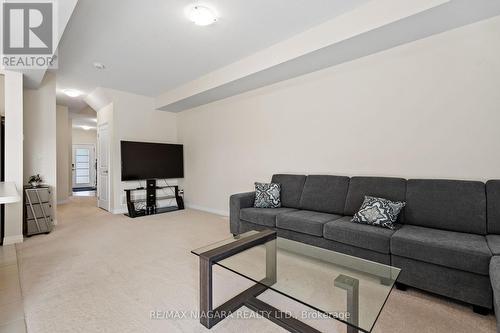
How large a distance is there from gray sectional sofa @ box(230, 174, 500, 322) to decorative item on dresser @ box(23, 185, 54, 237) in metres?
3.11

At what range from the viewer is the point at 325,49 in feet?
9.20

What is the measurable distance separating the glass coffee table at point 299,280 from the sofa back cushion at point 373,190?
1027 millimetres

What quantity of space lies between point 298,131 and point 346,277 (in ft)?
8.33

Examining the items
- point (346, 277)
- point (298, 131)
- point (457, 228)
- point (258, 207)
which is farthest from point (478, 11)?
point (258, 207)

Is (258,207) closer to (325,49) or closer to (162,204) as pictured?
(325,49)

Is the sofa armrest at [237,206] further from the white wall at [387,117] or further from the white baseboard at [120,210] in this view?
the white baseboard at [120,210]

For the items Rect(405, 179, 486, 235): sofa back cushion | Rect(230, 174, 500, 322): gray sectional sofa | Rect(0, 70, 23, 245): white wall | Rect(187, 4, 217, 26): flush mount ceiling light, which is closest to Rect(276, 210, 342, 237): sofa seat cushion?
Rect(230, 174, 500, 322): gray sectional sofa

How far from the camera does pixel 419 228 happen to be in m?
2.30

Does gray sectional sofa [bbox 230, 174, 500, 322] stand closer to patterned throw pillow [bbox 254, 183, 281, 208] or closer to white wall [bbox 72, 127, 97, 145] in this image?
patterned throw pillow [bbox 254, 183, 281, 208]

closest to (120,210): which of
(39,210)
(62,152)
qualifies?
(39,210)

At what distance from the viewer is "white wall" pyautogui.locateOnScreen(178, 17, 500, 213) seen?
2363 millimetres

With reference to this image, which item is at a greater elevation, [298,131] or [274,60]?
[274,60]

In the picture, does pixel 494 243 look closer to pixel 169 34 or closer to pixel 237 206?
pixel 237 206

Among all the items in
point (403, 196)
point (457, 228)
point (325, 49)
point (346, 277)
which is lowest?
point (346, 277)
